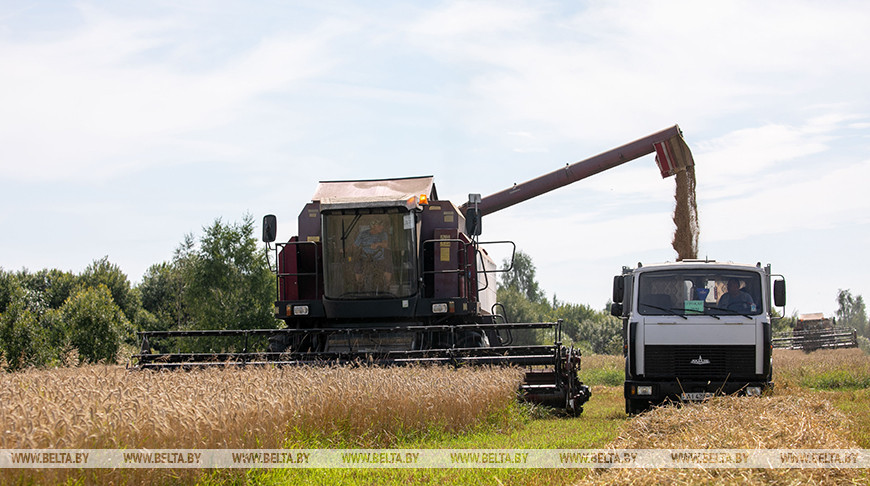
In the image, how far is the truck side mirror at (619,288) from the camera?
1207 cm

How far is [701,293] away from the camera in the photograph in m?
11.5

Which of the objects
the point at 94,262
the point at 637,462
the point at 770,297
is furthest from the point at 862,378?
the point at 94,262

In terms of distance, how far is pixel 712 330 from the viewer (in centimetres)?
1123

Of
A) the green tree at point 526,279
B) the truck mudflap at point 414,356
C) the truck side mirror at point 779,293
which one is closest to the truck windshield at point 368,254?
the truck mudflap at point 414,356

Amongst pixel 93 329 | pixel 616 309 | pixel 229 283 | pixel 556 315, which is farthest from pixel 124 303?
pixel 556 315

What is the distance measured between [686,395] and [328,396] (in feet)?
17.1

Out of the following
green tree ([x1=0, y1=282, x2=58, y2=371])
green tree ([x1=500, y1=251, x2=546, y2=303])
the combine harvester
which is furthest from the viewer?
green tree ([x1=500, y1=251, x2=546, y2=303])

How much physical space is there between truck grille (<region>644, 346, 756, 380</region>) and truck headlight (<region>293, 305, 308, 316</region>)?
18.9 feet

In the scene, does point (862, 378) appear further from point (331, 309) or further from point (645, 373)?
point (331, 309)

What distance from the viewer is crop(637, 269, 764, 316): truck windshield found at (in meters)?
11.4

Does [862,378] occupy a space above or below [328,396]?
below

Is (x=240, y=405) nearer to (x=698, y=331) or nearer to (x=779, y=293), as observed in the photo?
(x=698, y=331)

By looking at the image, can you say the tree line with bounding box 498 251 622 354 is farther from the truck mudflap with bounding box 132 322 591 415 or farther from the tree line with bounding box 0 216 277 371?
the truck mudflap with bounding box 132 322 591 415

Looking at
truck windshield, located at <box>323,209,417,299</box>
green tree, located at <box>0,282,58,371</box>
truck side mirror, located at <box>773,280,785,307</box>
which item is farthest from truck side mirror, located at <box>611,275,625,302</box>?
green tree, located at <box>0,282,58,371</box>
